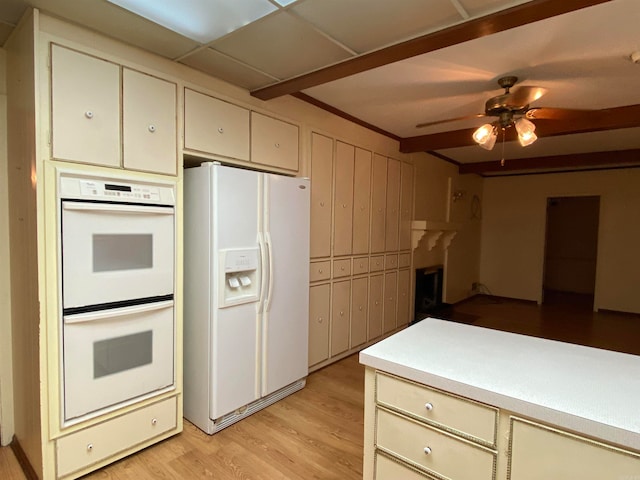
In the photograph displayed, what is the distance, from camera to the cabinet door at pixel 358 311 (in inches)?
150

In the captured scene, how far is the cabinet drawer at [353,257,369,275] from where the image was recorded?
379cm

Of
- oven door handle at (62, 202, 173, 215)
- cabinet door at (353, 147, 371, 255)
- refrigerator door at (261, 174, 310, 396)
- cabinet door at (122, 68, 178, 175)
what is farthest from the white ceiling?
oven door handle at (62, 202, 173, 215)

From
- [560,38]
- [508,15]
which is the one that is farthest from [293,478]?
[560,38]

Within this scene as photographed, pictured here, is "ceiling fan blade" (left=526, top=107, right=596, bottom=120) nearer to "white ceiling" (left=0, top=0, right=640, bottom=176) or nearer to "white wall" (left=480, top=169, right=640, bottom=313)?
"white ceiling" (left=0, top=0, right=640, bottom=176)

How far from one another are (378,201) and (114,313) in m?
2.99

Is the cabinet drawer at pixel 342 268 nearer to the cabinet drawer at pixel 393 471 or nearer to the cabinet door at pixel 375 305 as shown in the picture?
the cabinet door at pixel 375 305

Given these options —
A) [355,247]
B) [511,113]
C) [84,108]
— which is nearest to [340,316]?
[355,247]

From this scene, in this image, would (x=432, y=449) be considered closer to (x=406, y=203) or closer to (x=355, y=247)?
(x=355, y=247)

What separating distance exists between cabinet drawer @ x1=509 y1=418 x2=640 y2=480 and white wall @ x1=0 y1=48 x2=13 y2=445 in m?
2.77

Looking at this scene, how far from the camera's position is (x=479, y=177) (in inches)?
275

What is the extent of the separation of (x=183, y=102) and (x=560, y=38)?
2315 millimetres

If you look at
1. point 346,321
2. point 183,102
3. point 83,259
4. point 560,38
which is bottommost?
point 346,321

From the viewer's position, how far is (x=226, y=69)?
2.29 m

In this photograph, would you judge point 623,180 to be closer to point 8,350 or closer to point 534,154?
point 534,154
